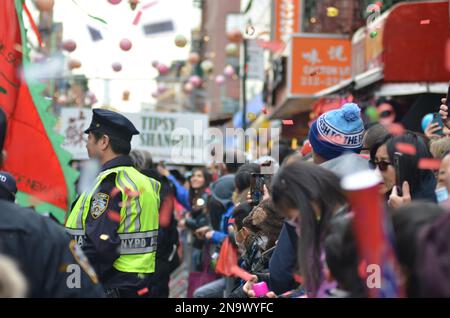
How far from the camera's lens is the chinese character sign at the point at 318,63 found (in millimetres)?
15344

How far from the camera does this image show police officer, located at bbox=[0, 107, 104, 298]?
2.88m

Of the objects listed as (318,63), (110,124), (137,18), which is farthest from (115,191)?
(318,63)

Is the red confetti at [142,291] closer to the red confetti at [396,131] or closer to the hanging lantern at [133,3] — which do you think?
the red confetti at [396,131]

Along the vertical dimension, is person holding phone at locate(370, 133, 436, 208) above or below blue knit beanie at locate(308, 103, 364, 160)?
below

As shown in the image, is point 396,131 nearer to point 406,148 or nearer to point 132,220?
point 406,148

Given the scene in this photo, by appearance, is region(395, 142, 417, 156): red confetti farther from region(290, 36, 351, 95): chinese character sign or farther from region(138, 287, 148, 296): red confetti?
region(290, 36, 351, 95): chinese character sign

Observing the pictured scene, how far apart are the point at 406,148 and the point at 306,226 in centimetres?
123

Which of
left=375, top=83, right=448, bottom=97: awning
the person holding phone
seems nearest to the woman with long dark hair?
the person holding phone

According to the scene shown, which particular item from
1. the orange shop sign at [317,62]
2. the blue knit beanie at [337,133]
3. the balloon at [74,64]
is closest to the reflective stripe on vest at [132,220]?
the blue knit beanie at [337,133]

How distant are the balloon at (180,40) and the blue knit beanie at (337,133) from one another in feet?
15.7

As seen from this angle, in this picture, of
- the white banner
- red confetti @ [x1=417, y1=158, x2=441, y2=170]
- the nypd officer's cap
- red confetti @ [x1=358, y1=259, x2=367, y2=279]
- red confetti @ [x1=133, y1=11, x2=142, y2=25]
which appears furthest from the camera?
the white banner

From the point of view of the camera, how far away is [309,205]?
130 inches

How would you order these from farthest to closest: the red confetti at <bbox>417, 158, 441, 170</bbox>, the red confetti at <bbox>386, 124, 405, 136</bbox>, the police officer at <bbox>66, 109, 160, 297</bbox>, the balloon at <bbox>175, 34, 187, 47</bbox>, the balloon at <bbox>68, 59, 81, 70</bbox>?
the balloon at <bbox>68, 59, 81, 70</bbox> < the balloon at <bbox>175, 34, 187, 47</bbox> < the red confetti at <bbox>386, 124, 405, 136</bbox> < the police officer at <bbox>66, 109, 160, 297</bbox> < the red confetti at <bbox>417, 158, 441, 170</bbox>
